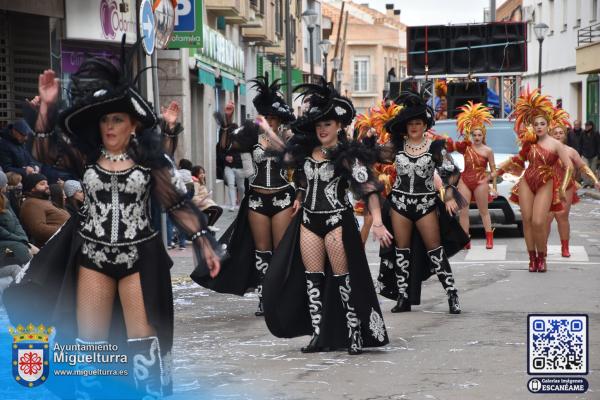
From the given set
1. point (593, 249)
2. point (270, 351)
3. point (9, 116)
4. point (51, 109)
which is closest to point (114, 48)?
point (9, 116)

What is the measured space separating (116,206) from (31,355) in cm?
109

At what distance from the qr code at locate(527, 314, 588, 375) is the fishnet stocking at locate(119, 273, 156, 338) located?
2.13 meters

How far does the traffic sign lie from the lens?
39.2 ft

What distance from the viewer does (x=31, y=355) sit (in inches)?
288

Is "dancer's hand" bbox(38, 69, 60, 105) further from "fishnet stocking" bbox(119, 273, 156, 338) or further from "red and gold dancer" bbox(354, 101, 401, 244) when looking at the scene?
"red and gold dancer" bbox(354, 101, 401, 244)

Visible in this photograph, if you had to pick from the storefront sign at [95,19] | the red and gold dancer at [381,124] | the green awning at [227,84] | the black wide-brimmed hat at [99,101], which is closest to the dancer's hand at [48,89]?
the black wide-brimmed hat at [99,101]

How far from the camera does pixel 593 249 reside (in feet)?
57.6

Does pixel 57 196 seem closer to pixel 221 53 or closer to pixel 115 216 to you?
pixel 115 216

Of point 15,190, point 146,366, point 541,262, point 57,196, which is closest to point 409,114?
point 541,262

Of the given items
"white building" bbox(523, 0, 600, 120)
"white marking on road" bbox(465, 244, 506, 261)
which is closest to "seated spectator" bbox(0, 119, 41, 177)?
"white marking on road" bbox(465, 244, 506, 261)

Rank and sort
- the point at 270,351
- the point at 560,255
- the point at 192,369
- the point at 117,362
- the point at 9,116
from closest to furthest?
the point at 117,362, the point at 192,369, the point at 270,351, the point at 560,255, the point at 9,116

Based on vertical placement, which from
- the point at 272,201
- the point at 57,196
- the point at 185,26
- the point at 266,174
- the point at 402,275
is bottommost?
the point at 402,275

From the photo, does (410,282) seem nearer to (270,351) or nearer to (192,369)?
(270,351)

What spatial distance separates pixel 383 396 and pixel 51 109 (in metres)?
2.56
